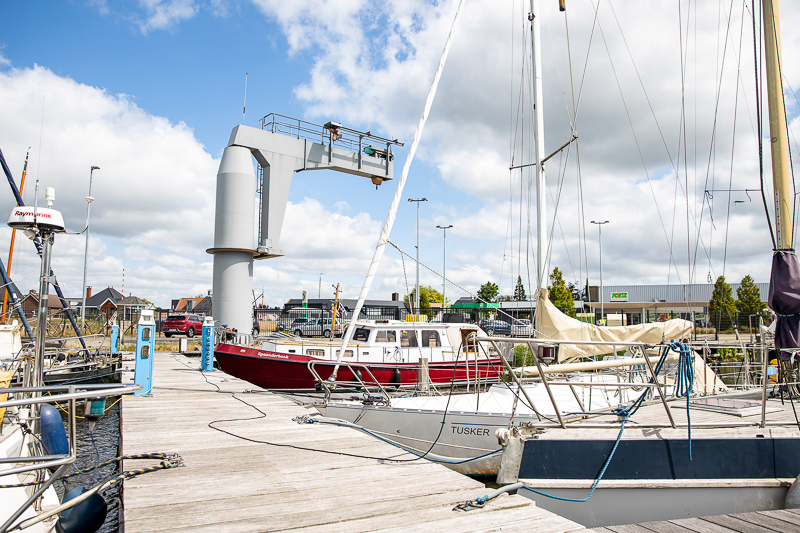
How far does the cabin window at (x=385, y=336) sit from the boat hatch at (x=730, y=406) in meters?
9.08

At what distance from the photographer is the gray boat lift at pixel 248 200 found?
18.0 meters

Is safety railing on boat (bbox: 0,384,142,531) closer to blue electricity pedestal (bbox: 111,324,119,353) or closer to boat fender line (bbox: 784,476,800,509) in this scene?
boat fender line (bbox: 784,476,800,509)

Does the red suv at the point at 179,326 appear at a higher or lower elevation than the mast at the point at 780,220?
lower

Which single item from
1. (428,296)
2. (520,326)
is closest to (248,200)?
(520,326)

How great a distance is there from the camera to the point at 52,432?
14.1 feet

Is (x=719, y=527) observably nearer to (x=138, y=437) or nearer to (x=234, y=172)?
(x=138, y=437)

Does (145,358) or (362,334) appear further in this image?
(362,334)

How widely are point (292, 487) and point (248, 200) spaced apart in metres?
15.0

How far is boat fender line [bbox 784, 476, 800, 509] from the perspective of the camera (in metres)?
5.16

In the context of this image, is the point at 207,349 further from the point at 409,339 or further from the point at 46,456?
the point at 46,456

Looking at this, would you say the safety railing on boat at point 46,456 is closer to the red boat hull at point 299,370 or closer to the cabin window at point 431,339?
the red boat hull at point 299,370

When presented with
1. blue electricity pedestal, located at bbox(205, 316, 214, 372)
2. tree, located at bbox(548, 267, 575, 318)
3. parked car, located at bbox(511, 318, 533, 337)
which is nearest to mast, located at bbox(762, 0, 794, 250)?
parked car, located at bbox(511, 318, 533, 337)

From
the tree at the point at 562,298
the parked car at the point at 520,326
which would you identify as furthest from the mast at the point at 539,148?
the tree at the point at 562,298

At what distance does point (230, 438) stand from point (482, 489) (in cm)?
386
